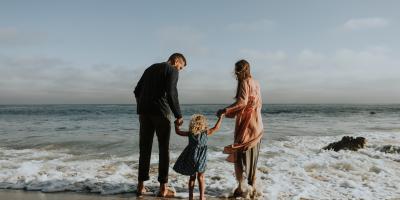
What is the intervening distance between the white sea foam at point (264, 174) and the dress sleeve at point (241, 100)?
139 cm

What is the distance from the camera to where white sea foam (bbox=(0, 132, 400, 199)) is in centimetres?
623

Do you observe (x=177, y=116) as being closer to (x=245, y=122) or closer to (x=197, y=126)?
(x=197, y=126)

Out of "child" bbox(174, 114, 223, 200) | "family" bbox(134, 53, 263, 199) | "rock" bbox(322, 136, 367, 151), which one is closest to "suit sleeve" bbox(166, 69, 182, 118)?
"family" bbox(134, 53, 263, 199)

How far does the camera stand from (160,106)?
5.55 meters

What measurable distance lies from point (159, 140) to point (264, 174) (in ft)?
9.35

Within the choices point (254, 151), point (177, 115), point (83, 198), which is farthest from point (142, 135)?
point (254, 151)

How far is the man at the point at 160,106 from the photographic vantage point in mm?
5449

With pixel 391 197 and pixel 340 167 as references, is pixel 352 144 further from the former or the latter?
pixel 391 197

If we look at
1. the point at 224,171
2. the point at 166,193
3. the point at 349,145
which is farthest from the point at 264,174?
the point at 349,145

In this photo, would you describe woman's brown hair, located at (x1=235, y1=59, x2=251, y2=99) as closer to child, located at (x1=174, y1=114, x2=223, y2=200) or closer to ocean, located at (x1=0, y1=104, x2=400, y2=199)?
child, located at (x1=174, y1=114, x2=223, y2=200)

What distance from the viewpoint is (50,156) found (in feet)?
33.9

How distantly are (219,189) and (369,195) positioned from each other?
235 centimetres

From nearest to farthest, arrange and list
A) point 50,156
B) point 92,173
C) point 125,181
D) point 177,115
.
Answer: point 177,115
point 125,181
point 92,173
point 50,156

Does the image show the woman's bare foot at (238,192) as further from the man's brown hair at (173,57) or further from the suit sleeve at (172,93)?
the man's brown hair at (173,57)
